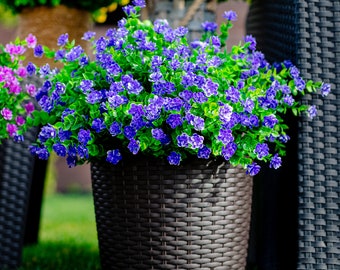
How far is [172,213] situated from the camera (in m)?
1.79

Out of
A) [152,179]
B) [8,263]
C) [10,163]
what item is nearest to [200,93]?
[152,179]

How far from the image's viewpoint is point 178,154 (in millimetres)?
1703

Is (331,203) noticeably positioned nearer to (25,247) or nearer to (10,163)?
(10,163)

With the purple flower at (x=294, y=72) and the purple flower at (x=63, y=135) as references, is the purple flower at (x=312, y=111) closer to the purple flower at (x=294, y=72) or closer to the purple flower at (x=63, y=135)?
the purple flower at (x=294, y=72)

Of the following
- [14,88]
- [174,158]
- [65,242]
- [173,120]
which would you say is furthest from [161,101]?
[65,242]

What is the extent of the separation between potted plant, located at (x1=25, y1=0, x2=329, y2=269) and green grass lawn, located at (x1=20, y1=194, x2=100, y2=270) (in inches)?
24.5

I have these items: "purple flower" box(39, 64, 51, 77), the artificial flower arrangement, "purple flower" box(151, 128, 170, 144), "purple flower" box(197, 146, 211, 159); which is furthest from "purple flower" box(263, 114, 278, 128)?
"purple flower" box(39, 64, 51, 77)

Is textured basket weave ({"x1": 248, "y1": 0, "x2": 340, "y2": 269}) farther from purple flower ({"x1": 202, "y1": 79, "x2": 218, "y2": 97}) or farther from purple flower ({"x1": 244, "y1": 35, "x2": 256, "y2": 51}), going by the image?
purple flower ({"x1": 202, "y1": 79, "x2": 218, "y2": 97})

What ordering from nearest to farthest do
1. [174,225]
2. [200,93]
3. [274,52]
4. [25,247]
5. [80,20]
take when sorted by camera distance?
[200,93] → [174,225] → [274,52] → [80,20] → [25,247]

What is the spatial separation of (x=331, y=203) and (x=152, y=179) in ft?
1.91

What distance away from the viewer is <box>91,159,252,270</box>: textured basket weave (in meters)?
1.78

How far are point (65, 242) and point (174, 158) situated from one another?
1652 millimetres

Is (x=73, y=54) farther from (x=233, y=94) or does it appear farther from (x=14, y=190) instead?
(x=14, y=190)

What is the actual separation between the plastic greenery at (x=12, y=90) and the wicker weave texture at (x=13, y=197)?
0.19 meters
